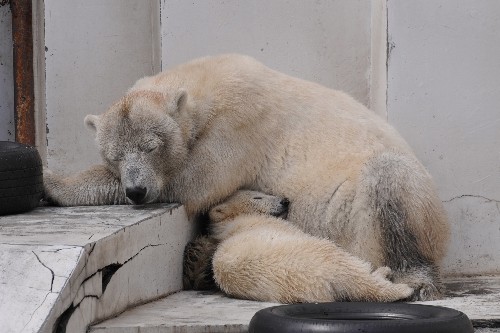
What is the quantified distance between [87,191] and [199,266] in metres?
0.75

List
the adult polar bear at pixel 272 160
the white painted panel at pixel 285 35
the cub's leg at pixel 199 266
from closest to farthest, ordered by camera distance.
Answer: the adult polar bear at pixel 272 160 → the cub's leg at pixel 199 266 → the white painted panel at pixel 285 35

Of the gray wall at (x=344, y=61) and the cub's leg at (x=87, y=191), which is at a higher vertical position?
the gray wall at (x=344, y=61)

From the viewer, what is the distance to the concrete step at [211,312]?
392cm

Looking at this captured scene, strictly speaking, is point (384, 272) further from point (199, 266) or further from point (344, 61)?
point (344, 61)

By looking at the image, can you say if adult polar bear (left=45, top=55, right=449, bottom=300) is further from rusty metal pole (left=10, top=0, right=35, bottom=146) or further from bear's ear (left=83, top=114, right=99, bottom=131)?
rusty metal pole (left=10, top=0, right=35, bottom=146)

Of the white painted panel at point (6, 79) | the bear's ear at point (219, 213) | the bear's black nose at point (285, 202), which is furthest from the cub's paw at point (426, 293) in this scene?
the white painted panel at point (6, 79)

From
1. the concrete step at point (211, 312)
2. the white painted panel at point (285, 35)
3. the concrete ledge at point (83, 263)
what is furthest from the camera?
the white painted panel at point (285, 35)

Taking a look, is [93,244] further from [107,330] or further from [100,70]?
[100,70]

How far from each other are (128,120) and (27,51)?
2192 millimetres

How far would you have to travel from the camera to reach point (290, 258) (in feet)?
14.8

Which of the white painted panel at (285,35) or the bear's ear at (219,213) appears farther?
the white painted panel at (285,35)

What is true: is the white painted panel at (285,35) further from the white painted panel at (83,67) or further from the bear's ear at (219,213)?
the bear's ear at (219,213)

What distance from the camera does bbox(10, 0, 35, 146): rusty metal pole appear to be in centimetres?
Result: 685

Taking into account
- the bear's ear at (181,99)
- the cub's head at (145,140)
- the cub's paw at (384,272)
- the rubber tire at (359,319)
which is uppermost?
the bear's ear at (181,99)
